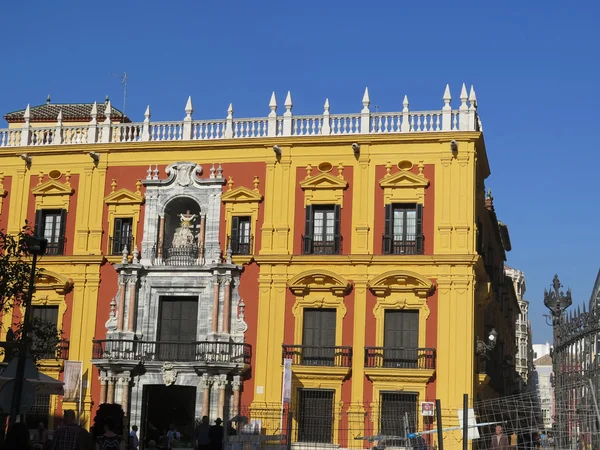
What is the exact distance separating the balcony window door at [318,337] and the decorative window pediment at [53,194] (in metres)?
10.5

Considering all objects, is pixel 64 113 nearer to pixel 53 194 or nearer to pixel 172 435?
pixel 53 194

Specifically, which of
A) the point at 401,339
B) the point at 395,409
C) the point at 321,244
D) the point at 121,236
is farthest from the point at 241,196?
the point at 395,409

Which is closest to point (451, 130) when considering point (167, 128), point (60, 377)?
point (167, 128)

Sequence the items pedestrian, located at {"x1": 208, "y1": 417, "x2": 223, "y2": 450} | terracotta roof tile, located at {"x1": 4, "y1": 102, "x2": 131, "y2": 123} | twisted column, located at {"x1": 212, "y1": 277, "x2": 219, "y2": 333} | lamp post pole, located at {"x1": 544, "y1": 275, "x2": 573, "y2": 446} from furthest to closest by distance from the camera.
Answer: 1. terracotta roof tile, located at {"x1": 4, "y1": 102, "x2": 131, "y2": 123}
2. twisted column, located at {"x1": 212, "y1": 277, "x2": 219, "y2": 333}
3. pedestrian, located at {"x1": 208, "y1": 417, "x2": 223, "y2": 450}
4. lamp post pole, located at {"x1": 544, "y1": 275, "x2": 573, "y2": 446}

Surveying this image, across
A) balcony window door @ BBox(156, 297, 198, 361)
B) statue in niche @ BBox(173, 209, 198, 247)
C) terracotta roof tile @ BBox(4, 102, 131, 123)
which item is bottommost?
balcony window door @ BBox(156, 297, 198, 361)

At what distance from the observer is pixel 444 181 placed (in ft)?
113

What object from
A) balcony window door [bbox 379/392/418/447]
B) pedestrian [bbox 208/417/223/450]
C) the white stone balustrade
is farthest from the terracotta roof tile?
pedestrian [bbox 208/417/223/450]

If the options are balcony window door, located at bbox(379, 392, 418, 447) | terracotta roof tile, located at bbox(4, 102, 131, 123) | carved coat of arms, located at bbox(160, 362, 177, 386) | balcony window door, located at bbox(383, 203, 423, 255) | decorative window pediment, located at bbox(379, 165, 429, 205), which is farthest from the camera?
terracotta roof tile, located at bbox(4, 102, 131, 123)

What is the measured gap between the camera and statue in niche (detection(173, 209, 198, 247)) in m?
36.7

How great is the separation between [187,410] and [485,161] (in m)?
14.9

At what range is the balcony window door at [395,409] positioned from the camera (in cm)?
3316

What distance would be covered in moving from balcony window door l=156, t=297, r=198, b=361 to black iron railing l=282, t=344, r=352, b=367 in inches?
148

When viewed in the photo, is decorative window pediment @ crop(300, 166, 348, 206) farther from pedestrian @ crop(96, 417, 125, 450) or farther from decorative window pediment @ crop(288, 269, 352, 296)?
pedestrian @ crop(96, 417, 125, 450)

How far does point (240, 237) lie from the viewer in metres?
36.4
